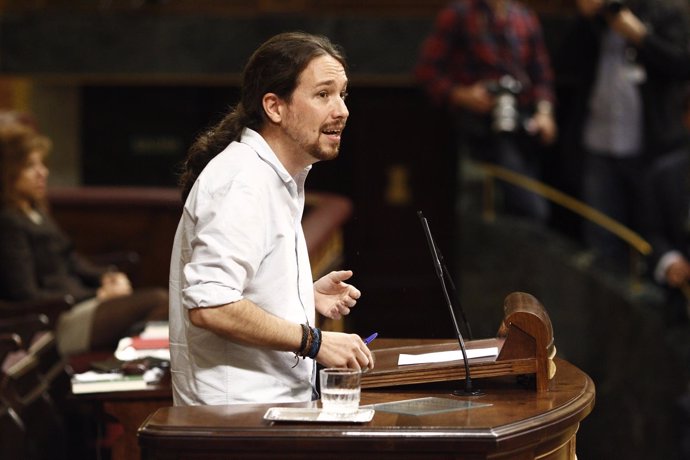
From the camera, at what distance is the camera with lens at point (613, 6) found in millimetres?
6168

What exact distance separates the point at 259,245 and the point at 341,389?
0.34 m

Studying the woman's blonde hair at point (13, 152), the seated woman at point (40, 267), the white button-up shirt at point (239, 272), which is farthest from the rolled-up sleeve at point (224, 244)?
the woman's blonde hair at point (13, 152)

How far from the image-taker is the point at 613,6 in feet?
20.3

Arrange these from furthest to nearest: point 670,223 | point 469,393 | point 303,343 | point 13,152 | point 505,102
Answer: point 505,102
point 670,223
point 13,152
point 469,393
point 303,343

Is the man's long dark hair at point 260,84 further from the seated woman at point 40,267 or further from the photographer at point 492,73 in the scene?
the photographer at point 492,73

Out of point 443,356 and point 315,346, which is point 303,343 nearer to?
point 315,346

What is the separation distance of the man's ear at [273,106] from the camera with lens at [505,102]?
12.6ft

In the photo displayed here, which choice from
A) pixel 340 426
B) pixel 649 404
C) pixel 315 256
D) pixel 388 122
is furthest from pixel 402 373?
pixel 388 122

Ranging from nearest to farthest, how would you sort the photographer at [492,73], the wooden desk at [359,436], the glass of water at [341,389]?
the wooden desk at [359,436] < the glass of water at [341,389] < the photographer at [492,73]

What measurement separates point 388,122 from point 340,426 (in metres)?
7.27

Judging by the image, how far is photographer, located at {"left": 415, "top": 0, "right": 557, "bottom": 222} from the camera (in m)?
6.48

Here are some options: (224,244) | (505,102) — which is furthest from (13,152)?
(224,244)

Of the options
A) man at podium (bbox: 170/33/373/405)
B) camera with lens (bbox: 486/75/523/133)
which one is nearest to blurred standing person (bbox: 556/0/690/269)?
camera with lens (bbox: 486/75/523/133)

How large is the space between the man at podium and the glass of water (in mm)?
116
